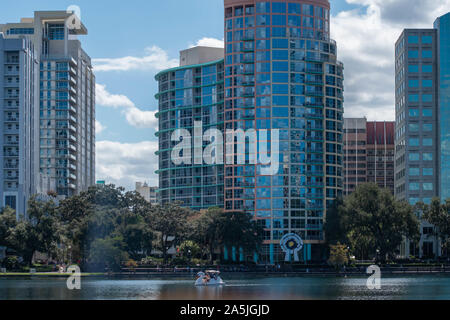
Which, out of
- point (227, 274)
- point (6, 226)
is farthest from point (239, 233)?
point (6, 226)

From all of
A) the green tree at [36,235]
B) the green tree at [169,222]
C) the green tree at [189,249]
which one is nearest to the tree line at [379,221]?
the green tree at [189,249]

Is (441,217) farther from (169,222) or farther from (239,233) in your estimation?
(169,222)

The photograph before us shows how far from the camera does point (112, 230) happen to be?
164 m

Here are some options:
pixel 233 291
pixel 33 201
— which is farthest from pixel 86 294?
pixel 33 201

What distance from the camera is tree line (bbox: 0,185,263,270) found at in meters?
158

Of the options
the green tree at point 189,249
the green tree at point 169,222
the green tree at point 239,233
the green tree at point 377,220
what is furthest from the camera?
the green tree at point 189,249

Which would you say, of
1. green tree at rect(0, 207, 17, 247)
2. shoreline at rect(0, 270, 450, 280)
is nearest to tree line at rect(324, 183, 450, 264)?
shoreline at rect(0, 270, 450, 280)

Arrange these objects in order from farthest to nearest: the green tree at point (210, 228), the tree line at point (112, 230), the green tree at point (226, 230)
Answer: the green tree at point (210, 228)
the green tree at point (226, 230)
the tree line at point (112, 230)

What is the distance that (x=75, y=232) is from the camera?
159 m

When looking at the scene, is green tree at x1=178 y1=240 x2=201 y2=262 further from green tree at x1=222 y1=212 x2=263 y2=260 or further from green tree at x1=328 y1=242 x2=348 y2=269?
green tree at x1=328 y1=242 x2=348 y2=269

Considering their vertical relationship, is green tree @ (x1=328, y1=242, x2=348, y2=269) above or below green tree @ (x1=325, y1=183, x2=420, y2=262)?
below

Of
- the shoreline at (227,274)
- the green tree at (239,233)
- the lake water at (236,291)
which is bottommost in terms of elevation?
the shoreline at (227,274)

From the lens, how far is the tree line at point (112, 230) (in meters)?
158

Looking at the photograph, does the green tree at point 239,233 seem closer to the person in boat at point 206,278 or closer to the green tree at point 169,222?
the green tree at point 169,222
